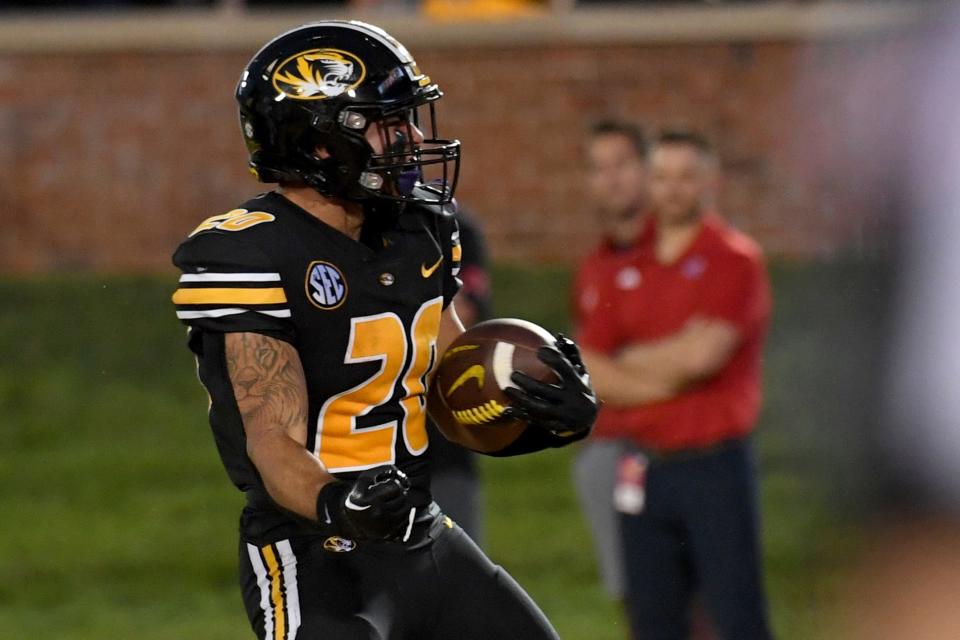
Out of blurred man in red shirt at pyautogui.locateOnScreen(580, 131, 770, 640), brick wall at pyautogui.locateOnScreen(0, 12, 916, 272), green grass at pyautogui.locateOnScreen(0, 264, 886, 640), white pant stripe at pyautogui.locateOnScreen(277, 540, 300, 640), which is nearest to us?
white pant stripe at pyautogui.locateOnScreen(277, 540, 300, 640)

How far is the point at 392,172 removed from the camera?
368 cm

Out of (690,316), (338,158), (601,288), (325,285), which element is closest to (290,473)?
(325,285)

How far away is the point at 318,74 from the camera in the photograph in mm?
3650

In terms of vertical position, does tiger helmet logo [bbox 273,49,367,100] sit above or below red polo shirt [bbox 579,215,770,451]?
above

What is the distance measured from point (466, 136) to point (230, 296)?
755 cm

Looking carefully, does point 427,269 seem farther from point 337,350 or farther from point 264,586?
point 264,586

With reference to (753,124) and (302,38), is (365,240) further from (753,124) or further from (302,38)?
(753,124)

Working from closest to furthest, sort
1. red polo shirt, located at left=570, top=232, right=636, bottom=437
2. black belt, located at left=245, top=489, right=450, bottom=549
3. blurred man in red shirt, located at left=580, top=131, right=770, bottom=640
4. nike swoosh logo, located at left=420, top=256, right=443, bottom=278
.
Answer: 1. black belt, located at left=245, top=489, right=450, bottom=549
2. nike swoosh logo, located at left=420, top=256, right=443, bottom=278
3. blurred man in red shirt, located at left=580, top=131, right=770, bottom=640
4. red polo shirt, located at left=570, top=232, right=636, bottom=437

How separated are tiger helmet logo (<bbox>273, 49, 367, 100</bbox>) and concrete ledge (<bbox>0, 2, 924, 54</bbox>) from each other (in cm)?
704

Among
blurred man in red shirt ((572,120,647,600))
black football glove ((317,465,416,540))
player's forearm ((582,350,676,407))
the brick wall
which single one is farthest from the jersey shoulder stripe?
the brick wall

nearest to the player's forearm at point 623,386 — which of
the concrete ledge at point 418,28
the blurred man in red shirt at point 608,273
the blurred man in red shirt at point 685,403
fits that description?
the blurred man in red shirt at point 685,403

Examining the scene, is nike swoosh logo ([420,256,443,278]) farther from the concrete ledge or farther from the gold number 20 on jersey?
the concrete ledge

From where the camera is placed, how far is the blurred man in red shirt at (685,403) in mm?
5148

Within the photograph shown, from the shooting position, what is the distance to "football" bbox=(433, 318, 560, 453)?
144 inches
